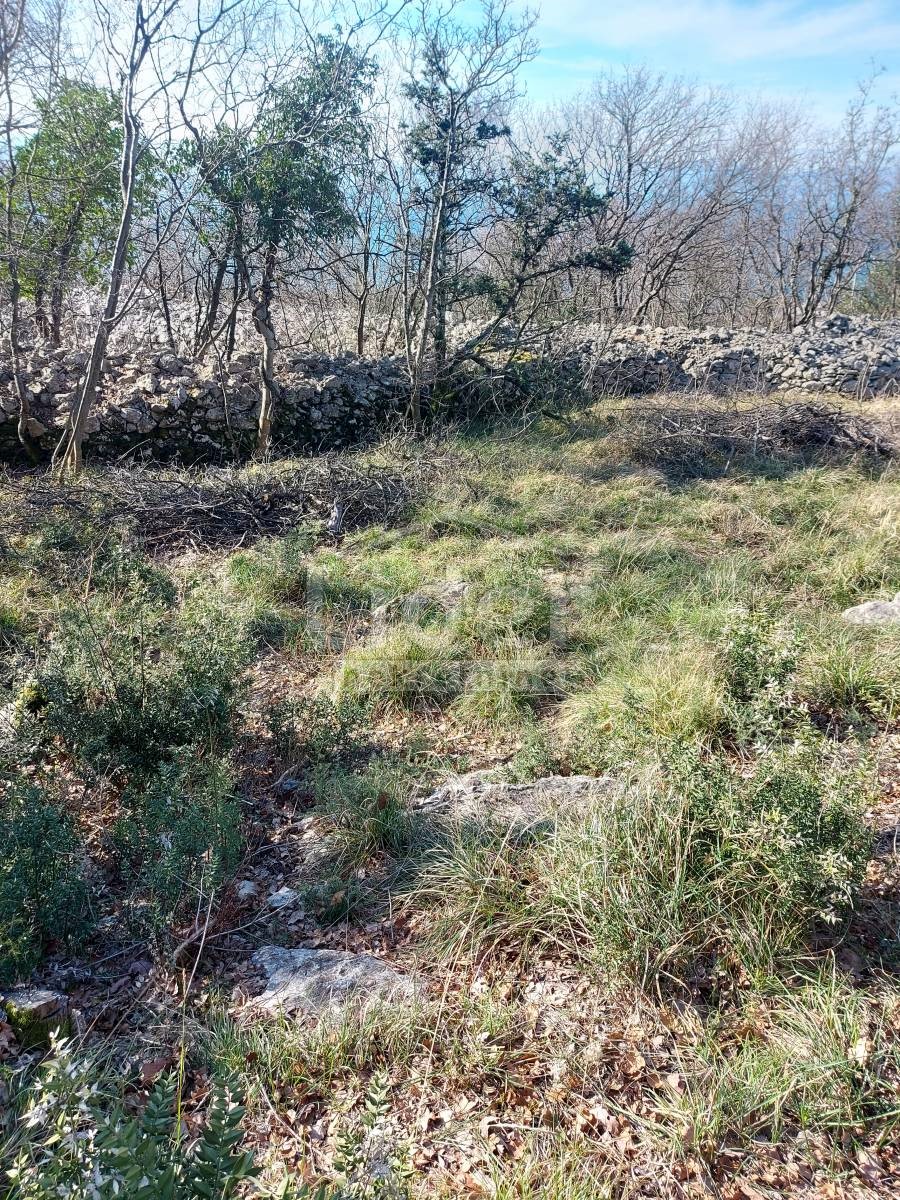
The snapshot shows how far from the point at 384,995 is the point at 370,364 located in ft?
28.9

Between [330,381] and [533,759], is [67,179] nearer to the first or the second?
[330,381]

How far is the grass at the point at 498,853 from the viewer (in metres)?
1.91

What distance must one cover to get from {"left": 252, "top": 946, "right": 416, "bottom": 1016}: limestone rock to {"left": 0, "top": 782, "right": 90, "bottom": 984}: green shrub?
0.69 meters

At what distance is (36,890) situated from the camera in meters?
2.55

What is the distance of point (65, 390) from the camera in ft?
26.4

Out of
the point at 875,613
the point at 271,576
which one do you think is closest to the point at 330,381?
the point at 271,576

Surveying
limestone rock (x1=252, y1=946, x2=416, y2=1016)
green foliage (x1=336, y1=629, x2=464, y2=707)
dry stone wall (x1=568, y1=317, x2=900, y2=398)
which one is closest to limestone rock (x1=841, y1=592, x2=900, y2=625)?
green foliage (x1=336, y1=629, x2=464, y2=707)

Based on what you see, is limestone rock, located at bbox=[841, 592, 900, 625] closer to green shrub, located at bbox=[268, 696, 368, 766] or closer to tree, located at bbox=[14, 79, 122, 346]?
green shrub, located at bbox=[268, 696, 368, 766]

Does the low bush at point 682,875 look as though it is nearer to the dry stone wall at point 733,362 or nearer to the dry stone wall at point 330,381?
the dry stone wall at point 330,381

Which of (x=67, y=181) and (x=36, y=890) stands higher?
(x=67, y=181)

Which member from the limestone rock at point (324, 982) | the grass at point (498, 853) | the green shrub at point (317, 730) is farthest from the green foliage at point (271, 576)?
the limestone rock at point (324, 982)

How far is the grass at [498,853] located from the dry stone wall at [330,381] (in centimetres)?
329

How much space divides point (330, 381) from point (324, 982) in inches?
312

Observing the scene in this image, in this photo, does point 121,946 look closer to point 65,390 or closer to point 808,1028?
point 808,1028
